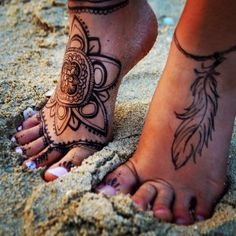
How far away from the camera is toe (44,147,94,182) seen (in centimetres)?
130

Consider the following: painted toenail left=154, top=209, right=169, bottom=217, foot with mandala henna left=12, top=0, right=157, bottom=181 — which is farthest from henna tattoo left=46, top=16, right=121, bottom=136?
painted toenail left=154, top=209, right=169, bottom=217

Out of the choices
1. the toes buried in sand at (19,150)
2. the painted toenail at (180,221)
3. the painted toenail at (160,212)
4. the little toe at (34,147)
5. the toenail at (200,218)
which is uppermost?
the toes buried in sand at (19,150)

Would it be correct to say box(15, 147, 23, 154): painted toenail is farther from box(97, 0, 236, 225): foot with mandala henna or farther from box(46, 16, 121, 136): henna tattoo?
box(97, 0, 236, 225): foot with mandala henna

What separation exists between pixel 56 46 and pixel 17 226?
1110 millimetres

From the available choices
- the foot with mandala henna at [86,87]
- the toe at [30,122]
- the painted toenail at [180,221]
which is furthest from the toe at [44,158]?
the painted toenail at [180,221]

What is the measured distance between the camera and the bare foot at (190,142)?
1241mm

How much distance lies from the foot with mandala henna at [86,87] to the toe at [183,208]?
287 millimetres

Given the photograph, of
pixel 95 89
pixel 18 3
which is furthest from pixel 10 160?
pixel 18 3

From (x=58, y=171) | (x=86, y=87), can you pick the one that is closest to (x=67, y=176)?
(x=58, y=171)

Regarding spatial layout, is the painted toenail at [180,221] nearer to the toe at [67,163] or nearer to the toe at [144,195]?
the toe at [144,195]

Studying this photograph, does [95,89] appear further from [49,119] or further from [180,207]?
[180,207]

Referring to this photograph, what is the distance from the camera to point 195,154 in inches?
49.4

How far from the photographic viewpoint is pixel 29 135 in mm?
1475

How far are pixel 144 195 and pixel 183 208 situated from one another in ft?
0.31
